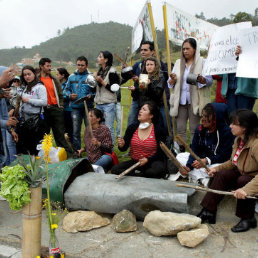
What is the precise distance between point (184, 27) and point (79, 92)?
2255 millimetres

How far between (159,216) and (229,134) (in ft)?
5.10

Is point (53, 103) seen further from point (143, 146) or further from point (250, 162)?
point (250, 162)

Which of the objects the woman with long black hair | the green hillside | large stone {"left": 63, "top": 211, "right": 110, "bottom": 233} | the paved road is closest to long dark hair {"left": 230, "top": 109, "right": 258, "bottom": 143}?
the paved road

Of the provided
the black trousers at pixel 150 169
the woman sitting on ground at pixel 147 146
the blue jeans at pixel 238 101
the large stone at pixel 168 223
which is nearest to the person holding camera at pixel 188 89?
the blue jeans at pixel 238 101

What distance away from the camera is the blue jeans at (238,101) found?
4.32 metres

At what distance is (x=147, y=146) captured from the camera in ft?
14.4

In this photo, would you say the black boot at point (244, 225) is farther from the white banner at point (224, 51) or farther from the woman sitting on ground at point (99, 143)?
the woman sitting on ground at point (99, 143)

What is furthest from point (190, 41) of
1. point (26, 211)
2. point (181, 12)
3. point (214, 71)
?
→ point (26, 211)

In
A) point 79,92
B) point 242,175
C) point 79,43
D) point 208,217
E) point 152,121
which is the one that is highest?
point 79,43

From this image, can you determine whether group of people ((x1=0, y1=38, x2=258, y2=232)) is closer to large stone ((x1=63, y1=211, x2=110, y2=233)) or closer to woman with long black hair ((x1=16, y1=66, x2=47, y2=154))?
woman with long black hair ((x1=16, y1=66, x2=47, y2=154))

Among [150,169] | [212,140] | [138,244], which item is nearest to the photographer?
[138,244]

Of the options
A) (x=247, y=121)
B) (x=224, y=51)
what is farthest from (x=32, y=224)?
(x=224, y=51)

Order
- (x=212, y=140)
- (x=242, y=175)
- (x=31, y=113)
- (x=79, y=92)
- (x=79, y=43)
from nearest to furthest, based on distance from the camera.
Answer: (x=242, y=175)
(x=212, y=140)
(x=31, y=113)
(x=79, y=92)
(x=79, y=43)

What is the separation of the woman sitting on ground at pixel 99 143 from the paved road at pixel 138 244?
56.0 inches
